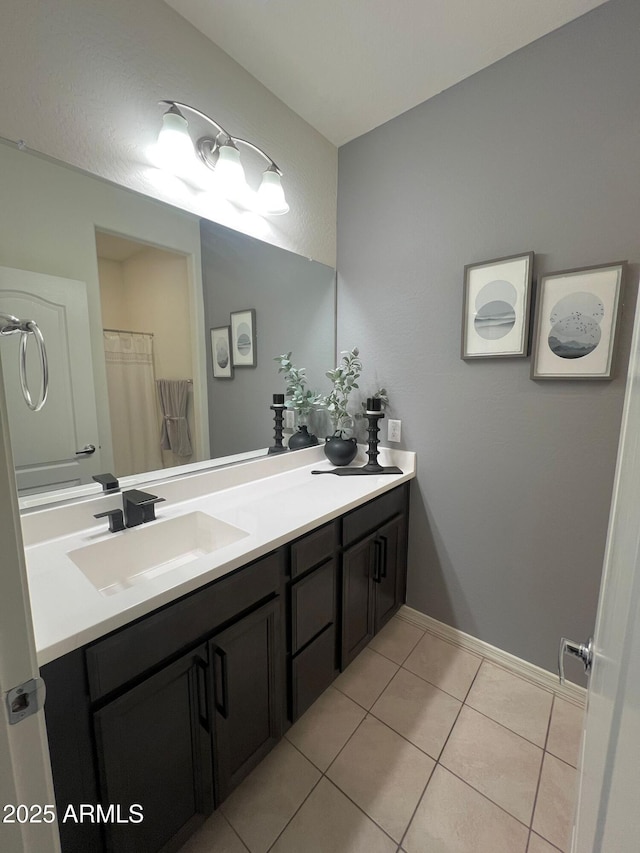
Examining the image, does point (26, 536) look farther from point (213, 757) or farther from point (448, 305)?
point (448, 305)


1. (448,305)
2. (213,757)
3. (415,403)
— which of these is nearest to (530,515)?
(415,403)

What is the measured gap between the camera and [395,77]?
1.49 meters

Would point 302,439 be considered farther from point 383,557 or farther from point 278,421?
point 383,557

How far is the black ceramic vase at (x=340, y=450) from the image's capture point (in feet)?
6.19

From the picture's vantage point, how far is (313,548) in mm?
1270

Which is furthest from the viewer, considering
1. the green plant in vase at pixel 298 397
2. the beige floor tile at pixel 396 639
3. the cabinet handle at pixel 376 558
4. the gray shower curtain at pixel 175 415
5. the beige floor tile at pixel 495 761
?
the green plant in vase at pixel 298 397

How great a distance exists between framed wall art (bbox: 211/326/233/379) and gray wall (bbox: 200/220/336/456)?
0.07ft

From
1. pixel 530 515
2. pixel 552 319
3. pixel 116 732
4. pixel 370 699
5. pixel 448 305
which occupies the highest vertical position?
pixel 448 305

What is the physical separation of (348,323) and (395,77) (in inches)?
40.7

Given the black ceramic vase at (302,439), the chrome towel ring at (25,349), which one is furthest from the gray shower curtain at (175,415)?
the black ceramic vase at (302,439)

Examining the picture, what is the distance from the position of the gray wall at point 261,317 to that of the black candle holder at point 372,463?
0.33 metres

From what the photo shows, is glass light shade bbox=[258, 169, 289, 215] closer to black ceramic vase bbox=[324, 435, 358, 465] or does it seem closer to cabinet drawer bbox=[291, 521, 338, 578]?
black ceramic vase bbox=[324, 435, 358, 465]

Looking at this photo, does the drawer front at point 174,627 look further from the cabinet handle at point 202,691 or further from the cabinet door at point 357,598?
the cabinet door at point 357,598

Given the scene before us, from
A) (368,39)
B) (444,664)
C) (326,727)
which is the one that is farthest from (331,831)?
(368,39)
